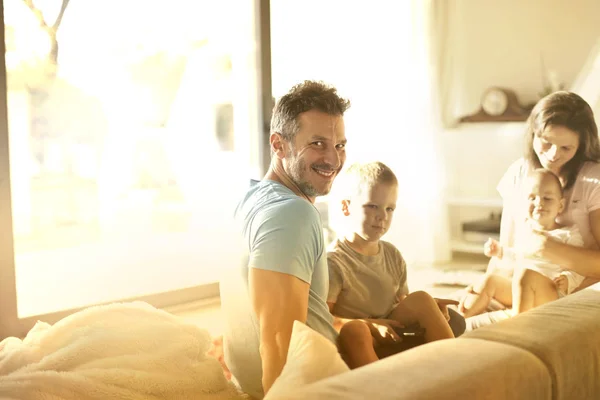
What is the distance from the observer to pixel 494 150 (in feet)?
10.9

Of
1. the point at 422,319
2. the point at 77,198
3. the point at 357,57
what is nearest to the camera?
the point at 422,319

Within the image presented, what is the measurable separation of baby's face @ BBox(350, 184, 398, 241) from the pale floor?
110 cm

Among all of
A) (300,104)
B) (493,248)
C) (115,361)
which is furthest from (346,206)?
(115,361)

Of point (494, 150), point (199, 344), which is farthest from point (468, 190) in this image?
point (199, 344)

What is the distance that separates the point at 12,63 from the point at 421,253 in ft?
7.00

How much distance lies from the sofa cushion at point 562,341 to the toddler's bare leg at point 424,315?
2.20 feet

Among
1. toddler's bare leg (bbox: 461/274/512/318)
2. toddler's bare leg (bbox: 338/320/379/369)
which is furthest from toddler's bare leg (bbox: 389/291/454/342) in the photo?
toddler's bare leg (bbox: 461/274/512/318)

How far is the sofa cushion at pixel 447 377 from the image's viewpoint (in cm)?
87

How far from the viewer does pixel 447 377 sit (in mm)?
942

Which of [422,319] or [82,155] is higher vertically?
[82,155]

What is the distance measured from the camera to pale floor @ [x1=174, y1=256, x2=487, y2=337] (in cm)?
301

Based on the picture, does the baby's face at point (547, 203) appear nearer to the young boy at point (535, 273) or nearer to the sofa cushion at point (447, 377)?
the young boy at point (535, 273)

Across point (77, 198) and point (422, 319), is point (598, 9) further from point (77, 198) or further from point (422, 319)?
point (77, 198)

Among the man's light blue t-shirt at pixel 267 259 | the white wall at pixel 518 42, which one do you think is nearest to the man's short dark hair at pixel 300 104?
the man's light blue t-shirt at pixel 267 259
